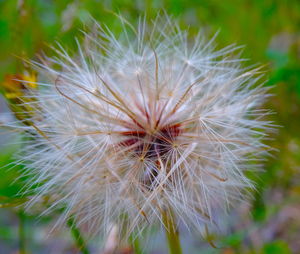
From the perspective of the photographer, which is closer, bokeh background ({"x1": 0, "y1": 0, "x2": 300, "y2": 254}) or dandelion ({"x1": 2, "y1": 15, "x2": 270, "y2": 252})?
dandelion ({"x1": 2, "y1": 15, "x2": 270, "y2": 252})

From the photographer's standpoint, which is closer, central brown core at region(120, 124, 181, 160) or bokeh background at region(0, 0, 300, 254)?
central brown core at region(120, 124, 181, 160)

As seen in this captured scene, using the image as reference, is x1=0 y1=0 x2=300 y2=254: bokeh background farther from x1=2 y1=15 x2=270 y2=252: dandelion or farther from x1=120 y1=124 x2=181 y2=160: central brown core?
x1=120 y1=124 x2=181 y2=160: central brown core

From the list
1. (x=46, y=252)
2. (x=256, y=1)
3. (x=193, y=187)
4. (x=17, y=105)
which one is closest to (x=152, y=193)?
(x=193, y=187)

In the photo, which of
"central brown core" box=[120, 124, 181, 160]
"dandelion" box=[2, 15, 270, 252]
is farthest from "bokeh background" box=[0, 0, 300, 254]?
"central brown core" box=[120, 124, 181, 160]

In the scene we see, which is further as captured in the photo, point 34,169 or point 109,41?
point 109,41

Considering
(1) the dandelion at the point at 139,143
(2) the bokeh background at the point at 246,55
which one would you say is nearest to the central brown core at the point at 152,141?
(1) the dandelion at the point at 139,143

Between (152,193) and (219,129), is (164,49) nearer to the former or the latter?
(219,129)
